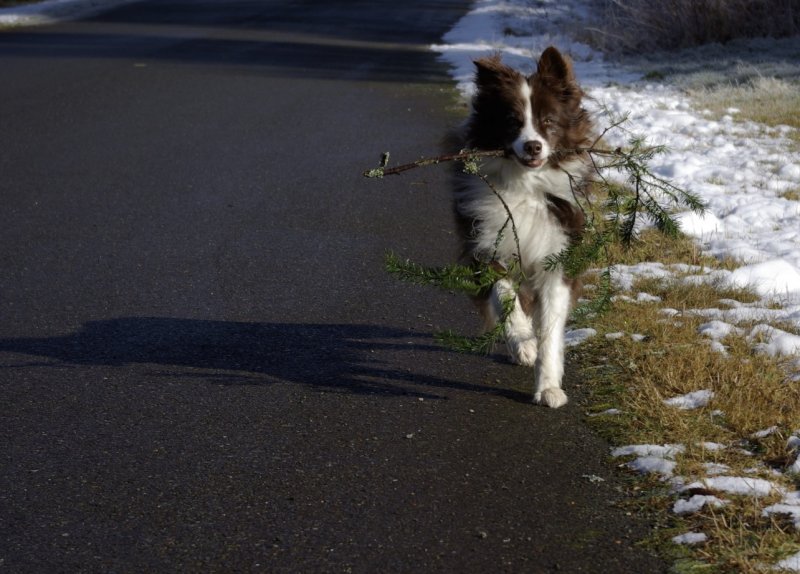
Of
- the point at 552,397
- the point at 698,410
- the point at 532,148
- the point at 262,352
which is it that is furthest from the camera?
the point at 262,352

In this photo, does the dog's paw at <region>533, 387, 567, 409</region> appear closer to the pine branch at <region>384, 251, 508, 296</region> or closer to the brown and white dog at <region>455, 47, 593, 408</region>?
the brown and white dog at <region>455, 47, 593, 408</region>

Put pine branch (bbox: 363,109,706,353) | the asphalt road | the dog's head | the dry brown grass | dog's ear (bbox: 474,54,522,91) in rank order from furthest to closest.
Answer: the dry brown grass
dog's ear (bbox: 474,54,522,91)
the dog's head
pine branch (bbox: 363,109,706,353)
the asphalt road

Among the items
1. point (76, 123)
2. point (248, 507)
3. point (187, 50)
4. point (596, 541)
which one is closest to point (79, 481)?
point (248, 507)

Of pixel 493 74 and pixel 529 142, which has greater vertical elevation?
pixel 493 74

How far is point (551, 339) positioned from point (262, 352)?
1529mm

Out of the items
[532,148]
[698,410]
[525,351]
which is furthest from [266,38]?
[698,410]

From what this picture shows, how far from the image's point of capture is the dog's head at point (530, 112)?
5.38 m

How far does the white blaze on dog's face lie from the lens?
528cm

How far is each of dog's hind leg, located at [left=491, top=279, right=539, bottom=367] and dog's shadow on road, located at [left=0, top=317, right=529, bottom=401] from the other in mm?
295

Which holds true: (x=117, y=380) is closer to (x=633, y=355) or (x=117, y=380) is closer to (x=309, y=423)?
(x=309, y=423)

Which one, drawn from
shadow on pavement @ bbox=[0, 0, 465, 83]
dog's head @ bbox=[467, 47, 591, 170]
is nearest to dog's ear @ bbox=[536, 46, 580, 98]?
dog's head @ bbox=[467, 47, 591, 170]

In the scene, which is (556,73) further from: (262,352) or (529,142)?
(262,352)

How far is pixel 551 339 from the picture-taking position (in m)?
5.32

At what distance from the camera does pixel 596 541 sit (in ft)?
12.7
